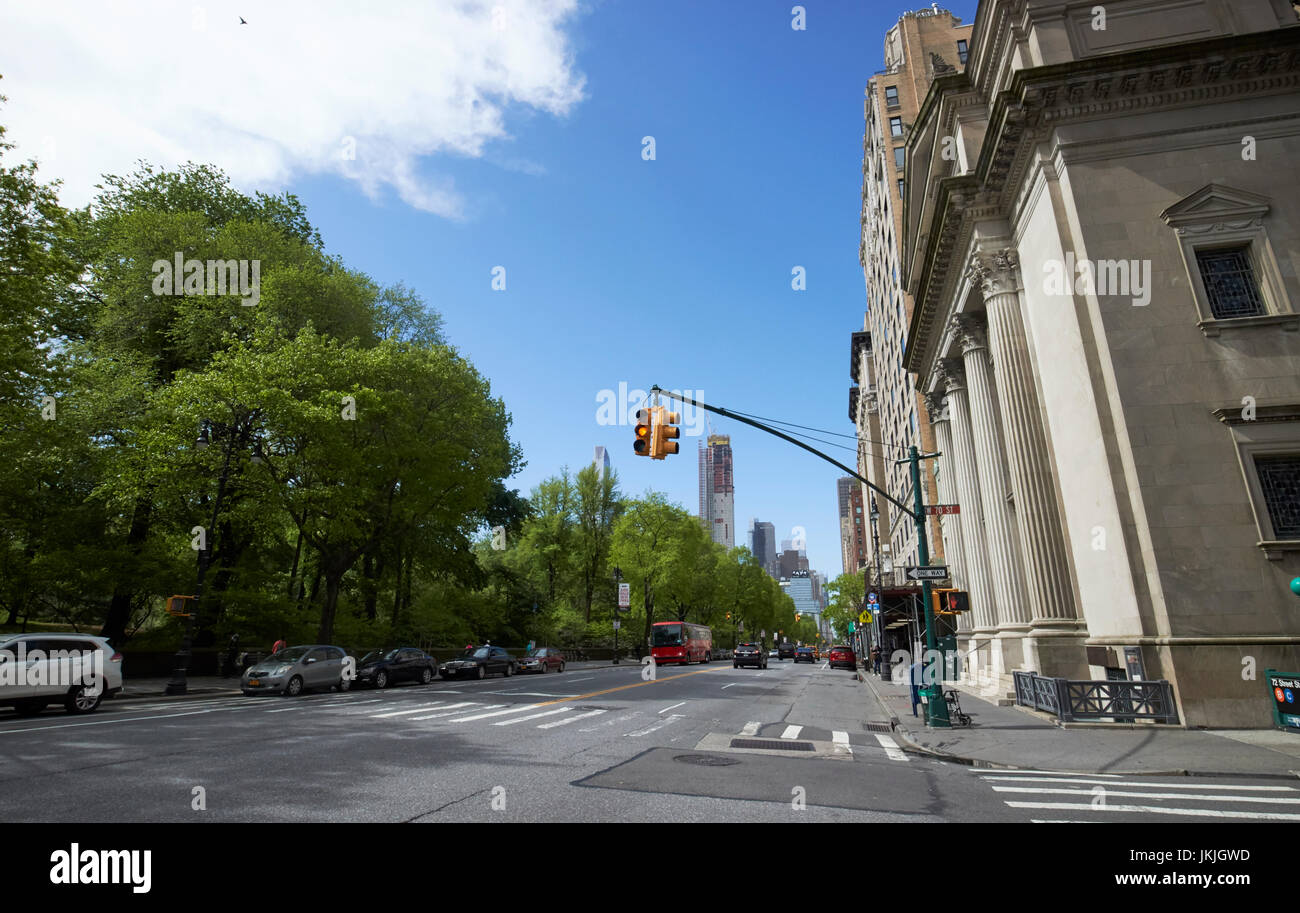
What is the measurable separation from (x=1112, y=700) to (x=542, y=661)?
31565 mm

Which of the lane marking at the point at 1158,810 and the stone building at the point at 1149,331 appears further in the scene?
the stone building at the point at 1149,331

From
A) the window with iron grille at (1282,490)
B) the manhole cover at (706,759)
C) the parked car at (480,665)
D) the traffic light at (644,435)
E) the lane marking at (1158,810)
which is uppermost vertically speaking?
the traffic light at (644,435)

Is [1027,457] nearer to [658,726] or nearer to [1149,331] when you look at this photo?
[1149,331]

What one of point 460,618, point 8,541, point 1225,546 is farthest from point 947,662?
point 8,541

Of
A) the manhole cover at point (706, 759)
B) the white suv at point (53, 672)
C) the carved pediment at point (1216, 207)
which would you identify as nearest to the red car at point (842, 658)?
the carved pediment at point (1216, 207)

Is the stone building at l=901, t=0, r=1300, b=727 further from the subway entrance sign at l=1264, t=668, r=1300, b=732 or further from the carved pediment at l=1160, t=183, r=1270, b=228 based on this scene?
the subway entrance sign at l=1264, t=668, r=1300, b=732

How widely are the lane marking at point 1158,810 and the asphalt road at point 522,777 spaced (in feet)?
0.09

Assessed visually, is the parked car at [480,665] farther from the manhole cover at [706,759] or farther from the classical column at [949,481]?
the manhole cover at [706,759]

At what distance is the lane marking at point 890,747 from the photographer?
35.2ft

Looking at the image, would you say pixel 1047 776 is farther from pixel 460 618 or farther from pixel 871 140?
pixel 871 140

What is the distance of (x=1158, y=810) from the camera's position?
267 inches

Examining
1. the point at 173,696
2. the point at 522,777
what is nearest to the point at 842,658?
the point at 173,696

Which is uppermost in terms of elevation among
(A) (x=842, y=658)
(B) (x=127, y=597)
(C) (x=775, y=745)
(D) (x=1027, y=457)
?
(D) (x=1027, y=457)

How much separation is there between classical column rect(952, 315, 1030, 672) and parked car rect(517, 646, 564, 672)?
25899 millimetres
